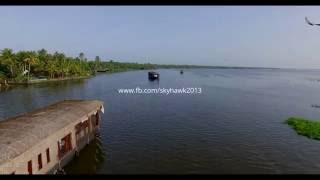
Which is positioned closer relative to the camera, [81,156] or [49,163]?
[49,163]

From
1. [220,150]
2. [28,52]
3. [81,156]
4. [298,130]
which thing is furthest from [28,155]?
[28,52]

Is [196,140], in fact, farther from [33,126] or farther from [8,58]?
[8,58]

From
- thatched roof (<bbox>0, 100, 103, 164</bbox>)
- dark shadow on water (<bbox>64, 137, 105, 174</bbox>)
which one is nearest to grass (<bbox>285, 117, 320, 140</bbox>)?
dark shadow on water (<bbox>64, 137, 105, 174</bbox>)

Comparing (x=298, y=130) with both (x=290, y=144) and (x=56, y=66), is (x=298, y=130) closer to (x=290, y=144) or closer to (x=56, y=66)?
(x=290, y=144)

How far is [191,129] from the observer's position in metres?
44.2

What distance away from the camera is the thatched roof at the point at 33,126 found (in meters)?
20.7

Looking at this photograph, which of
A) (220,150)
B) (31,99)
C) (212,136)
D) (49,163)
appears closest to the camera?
(49,163)

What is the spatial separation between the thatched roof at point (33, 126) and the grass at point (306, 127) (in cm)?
2499

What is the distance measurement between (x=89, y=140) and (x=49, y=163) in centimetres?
1051

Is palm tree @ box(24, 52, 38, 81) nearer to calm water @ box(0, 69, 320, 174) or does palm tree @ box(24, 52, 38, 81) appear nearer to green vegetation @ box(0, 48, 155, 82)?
green vegetation @ box(0, 48, 155, 82)

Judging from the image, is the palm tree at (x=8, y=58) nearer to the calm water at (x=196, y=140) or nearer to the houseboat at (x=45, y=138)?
the calm water at (x=196, y=140)

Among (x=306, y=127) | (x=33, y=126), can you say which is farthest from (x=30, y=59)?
(x=33, y=126)

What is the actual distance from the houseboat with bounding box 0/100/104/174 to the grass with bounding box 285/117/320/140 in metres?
24.8
